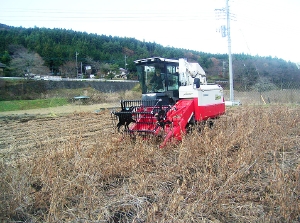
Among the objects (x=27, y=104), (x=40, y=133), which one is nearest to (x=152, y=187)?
(x=40, y=133)

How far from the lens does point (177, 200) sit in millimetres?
2791

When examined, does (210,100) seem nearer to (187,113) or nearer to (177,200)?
(187,113)

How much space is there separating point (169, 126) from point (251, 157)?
238 cm

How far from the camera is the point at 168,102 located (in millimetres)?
7648

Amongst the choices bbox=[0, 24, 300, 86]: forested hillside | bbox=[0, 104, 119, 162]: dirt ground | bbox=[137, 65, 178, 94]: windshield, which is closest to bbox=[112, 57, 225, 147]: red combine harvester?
bbox=[137, 65, 178, 94]: windshield

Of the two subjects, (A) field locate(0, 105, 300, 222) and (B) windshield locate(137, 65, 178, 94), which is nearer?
(A) field locate(0, 105, 300, 222)

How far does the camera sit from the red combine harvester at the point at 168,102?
20.3 feet

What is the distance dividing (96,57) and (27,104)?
1796 inches

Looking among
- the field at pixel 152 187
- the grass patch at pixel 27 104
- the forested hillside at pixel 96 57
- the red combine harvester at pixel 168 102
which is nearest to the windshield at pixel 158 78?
the red combine harvester at pixel 168 102

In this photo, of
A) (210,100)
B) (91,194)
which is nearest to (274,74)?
(210,100)

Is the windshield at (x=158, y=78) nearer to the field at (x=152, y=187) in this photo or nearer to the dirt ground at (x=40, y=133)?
the dirt ground at (x=40, y=133)

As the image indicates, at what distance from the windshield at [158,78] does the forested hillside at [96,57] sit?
710 cm

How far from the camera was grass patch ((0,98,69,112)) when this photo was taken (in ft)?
80.6

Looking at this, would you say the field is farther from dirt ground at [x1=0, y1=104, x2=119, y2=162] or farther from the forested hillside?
the forested hillside
